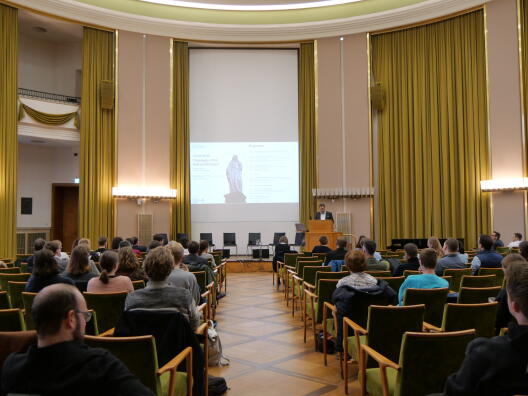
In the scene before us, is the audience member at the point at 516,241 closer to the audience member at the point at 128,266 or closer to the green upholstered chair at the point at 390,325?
the green upholstered chair at the point at 390,325

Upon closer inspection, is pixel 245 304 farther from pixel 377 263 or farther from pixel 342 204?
pixel 342 204

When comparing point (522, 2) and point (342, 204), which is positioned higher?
point (522, 2)

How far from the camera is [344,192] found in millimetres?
15250

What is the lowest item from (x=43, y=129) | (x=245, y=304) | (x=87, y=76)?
(x=245, y=304)

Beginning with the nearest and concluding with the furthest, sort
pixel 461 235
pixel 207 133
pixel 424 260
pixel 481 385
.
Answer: pixel 481 385 < pixel 424 260 < pixel 461 235 < pixel 207 133

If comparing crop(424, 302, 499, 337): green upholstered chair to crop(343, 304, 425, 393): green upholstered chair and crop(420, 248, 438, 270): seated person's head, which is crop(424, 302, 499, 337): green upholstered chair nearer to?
crop(343, 304, 425, 393): green upholstered chair

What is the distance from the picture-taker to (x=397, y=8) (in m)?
14.7

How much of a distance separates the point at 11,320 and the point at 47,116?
12364 mm

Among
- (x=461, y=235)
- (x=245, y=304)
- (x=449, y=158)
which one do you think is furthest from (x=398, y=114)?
(x=245, y=304)

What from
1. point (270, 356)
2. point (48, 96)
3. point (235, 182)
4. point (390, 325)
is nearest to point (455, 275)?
point (270, 356)

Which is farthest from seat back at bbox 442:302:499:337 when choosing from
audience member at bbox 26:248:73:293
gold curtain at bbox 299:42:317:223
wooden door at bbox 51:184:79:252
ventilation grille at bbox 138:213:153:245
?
wooden door at bbox 51:184:79:252

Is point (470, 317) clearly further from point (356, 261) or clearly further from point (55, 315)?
point (55, 315)

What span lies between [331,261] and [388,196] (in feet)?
29.3

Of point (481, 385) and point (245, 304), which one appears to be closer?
point (481, 385)
